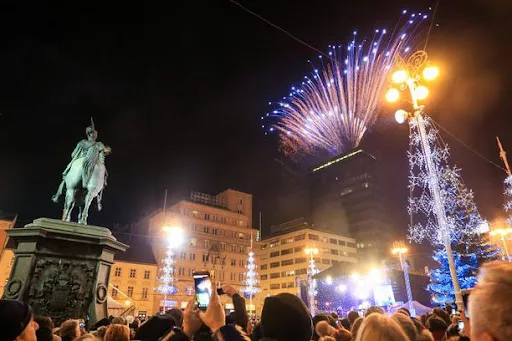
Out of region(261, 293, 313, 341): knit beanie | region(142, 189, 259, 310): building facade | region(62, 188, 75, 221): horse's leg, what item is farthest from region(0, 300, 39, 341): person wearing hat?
region(142, 189, 259, 310): building facade

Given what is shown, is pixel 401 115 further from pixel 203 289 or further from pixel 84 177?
pixel 84 177

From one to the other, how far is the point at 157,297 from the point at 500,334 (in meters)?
65.4

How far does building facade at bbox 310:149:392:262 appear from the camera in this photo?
102 meters

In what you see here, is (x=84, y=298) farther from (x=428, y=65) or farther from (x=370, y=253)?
(x=370, y=253)

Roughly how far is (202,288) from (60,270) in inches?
361

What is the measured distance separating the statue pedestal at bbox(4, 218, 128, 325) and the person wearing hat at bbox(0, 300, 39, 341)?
28.4 ft

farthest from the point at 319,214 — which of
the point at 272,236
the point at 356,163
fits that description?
the point at 272,236

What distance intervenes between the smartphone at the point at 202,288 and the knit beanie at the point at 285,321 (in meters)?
1.47

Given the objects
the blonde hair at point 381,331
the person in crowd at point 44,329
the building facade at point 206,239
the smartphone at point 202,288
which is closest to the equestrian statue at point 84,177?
the person in crowd at point 44,329

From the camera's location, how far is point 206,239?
7500 centimetres

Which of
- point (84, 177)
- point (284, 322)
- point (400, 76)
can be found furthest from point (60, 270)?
point (400, 76)

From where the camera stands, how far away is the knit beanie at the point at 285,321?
2.46 metres

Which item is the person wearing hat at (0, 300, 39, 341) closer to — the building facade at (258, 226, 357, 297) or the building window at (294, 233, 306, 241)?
the building facade at (258, 226, 357, 297)

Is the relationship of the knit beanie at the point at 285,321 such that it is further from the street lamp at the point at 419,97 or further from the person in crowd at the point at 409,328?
the street lamp at the point at 419,97
